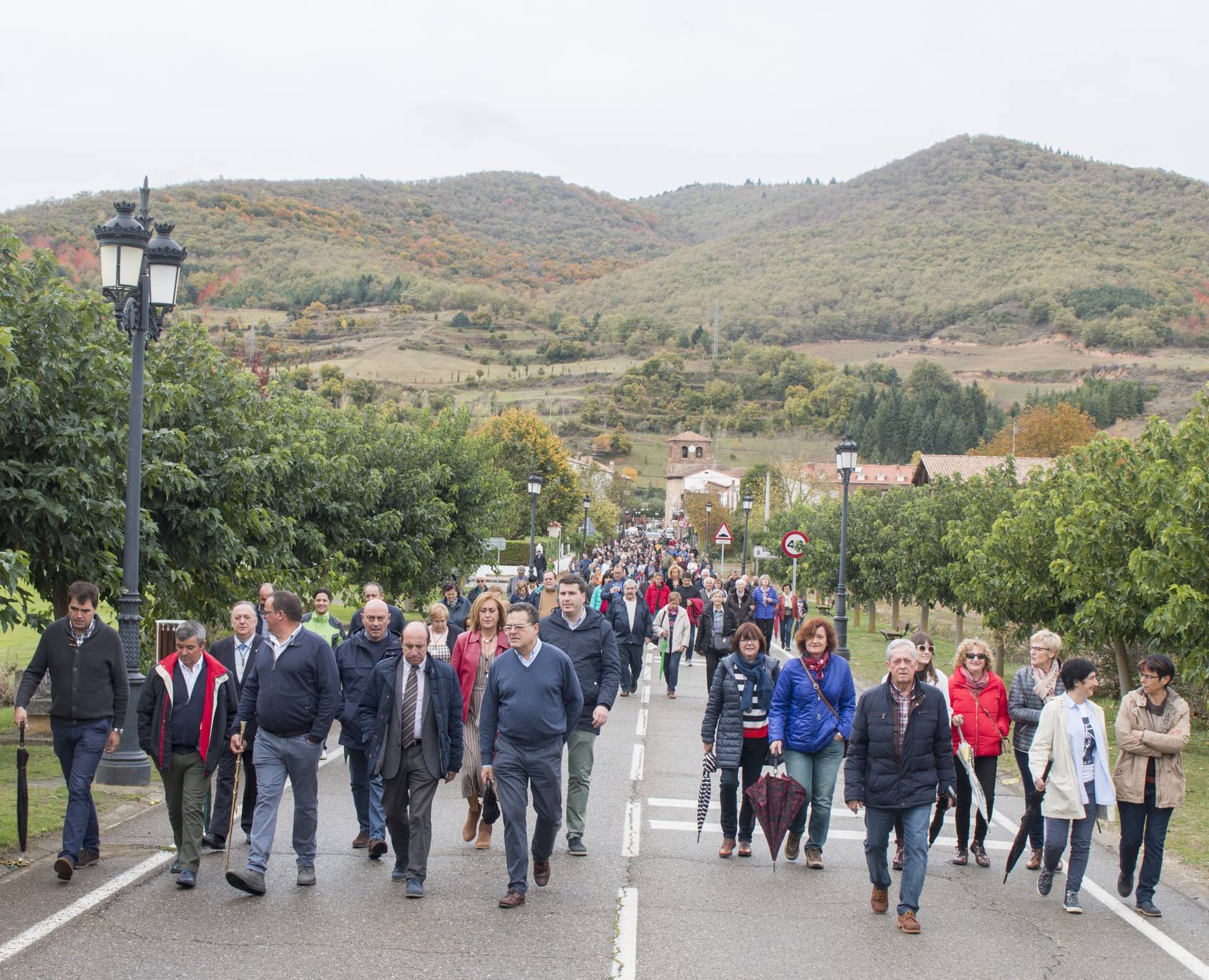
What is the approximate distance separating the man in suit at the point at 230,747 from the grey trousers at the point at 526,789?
167 centimetres

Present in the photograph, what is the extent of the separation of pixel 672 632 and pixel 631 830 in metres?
9.49

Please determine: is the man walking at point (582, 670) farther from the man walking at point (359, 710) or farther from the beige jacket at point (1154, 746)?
the beige jacket at point (1154, 746)

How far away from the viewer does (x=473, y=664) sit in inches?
361

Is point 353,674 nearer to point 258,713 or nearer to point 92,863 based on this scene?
point 258,713

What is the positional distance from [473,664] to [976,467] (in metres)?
76.1

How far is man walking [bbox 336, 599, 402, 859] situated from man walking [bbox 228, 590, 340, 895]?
50 cm

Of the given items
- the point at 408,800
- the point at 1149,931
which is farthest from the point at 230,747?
the point at 1149,931

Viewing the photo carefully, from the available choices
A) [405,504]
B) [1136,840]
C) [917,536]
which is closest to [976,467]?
[917,536]

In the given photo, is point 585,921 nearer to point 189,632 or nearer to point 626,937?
point 626,937

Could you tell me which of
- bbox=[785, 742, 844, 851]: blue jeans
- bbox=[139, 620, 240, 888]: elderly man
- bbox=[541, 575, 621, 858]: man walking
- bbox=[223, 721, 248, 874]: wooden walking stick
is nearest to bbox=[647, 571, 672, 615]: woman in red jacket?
bbox=[541, 575, 621, 858]: man walking

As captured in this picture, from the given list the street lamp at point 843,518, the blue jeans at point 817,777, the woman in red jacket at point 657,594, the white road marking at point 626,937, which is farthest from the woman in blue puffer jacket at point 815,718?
the street lamp at point 843,518

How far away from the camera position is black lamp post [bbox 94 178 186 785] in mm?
10586

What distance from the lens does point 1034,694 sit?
865cm

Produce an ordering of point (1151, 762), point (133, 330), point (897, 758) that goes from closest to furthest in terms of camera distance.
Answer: point (897, 758) < point (1151, 762) < point (133, 330)
